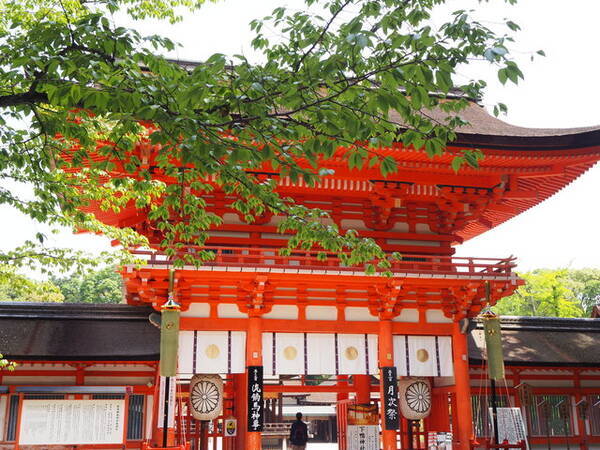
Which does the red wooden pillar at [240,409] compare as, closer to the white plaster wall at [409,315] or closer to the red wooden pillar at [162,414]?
the red wooden pillar at [162,414]

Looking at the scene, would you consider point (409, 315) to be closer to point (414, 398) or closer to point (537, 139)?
point (414, 398)

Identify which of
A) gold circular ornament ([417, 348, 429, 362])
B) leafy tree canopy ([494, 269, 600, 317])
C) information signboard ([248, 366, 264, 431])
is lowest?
information signboard ([248, 366, 264, 431])

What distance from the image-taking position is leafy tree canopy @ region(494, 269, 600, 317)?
102 feet

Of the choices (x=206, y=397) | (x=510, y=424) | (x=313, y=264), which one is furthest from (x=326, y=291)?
(x=510, y=424)

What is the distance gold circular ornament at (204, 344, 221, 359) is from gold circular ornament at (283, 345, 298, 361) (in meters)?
1.41

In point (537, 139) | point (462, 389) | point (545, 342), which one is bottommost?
point (462, 389)

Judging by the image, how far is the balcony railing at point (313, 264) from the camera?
38.3 ft

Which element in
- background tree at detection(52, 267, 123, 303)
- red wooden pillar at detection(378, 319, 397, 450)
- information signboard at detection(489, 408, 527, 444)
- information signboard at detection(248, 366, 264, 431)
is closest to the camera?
information signboard at detection(248, 366, 264, 431)

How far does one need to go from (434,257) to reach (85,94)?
9.87m

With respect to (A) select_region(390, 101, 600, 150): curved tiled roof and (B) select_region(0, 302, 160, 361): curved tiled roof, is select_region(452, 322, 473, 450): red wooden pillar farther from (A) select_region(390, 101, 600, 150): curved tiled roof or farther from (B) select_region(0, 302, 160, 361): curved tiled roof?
(B) select_region(0, 302, 160, 361): curved tiled roof

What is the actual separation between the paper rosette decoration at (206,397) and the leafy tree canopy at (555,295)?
793 inches

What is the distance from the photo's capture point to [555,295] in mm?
30641

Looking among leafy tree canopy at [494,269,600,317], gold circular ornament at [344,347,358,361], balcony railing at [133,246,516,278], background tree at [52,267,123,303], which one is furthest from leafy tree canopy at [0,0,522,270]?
background tree at [52,267,123,303]

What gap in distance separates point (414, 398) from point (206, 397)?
4827mm
